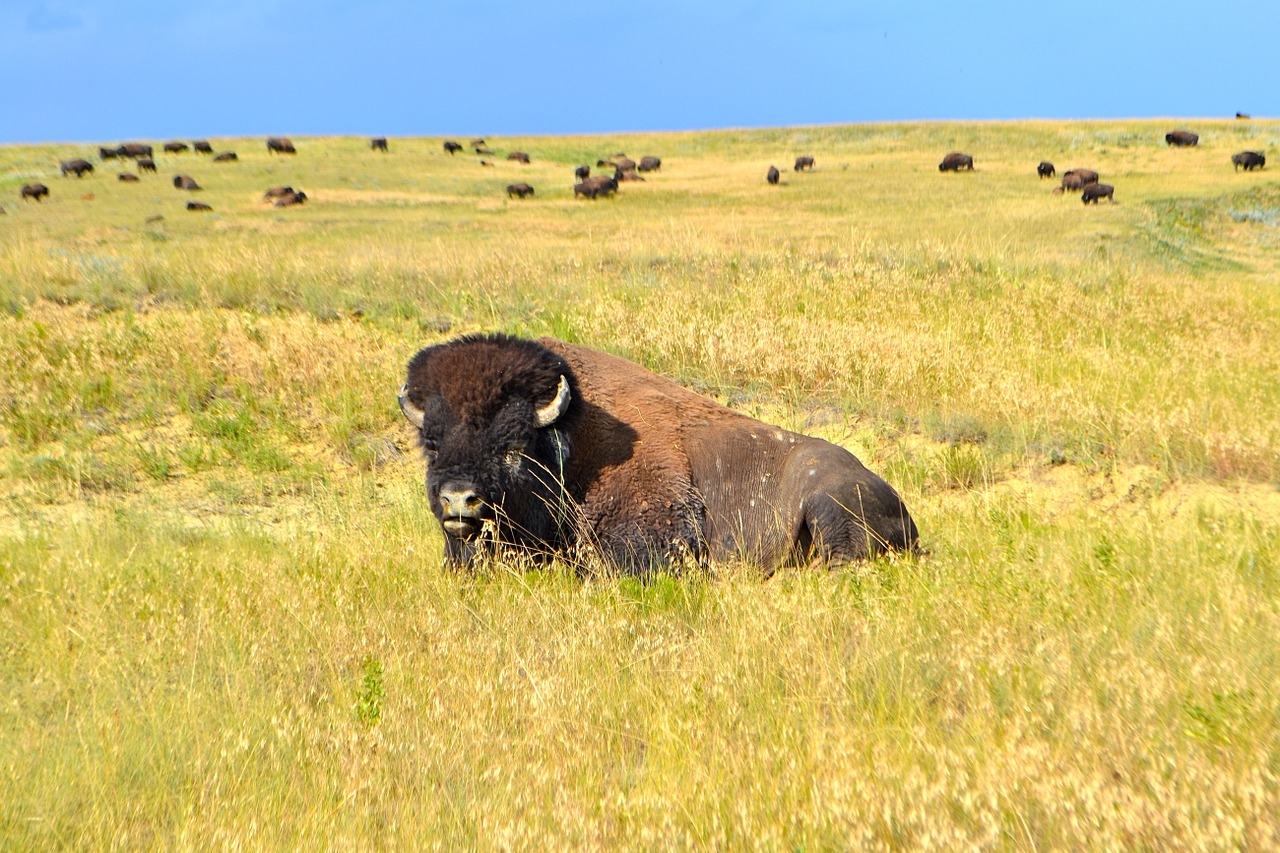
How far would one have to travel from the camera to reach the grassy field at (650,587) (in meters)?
2.85

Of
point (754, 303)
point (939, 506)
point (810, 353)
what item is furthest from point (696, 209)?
point (939, 506)

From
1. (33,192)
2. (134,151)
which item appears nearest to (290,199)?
(33,192)

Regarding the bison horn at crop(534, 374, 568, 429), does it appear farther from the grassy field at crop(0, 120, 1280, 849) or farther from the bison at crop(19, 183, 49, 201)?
the bison at crop(19, 183, 49, 201)

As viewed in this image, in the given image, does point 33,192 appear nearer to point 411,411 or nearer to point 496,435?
point 411,411

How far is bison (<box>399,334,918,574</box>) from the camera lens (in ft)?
A: 17.2

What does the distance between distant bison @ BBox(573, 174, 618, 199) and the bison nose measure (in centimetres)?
3371

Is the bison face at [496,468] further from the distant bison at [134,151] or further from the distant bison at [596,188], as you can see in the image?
the distant bison at [134,151]

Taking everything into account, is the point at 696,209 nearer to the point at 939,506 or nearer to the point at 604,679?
the point at 939,506

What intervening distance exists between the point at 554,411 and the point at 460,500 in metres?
0.80

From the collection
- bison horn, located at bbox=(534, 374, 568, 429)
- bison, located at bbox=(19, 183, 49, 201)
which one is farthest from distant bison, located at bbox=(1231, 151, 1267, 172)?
bison, located at bbox=(19, 183, 49, 201)

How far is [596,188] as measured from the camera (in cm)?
3759

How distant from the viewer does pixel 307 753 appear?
10.7 ft

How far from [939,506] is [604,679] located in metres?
3.65

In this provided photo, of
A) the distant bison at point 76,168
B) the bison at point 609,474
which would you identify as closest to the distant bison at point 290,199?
the distant bison at point 76,168
